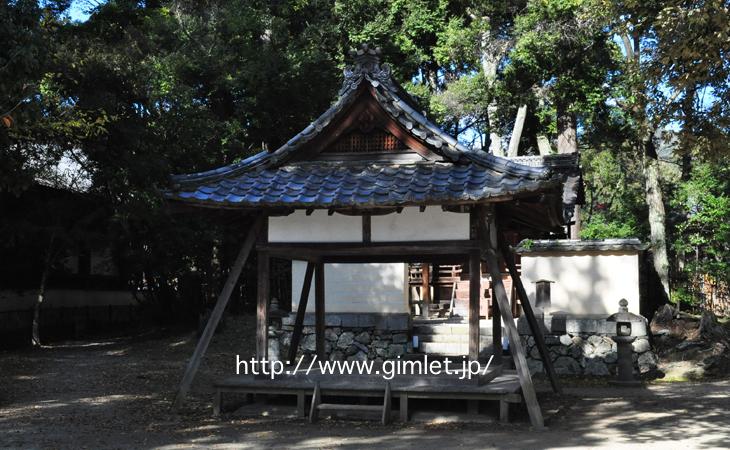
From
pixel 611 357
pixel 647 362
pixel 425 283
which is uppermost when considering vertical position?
pixel 425 283

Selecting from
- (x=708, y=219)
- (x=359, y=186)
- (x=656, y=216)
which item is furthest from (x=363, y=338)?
(x=656, y=216)

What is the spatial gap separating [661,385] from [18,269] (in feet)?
54.4

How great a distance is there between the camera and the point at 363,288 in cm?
1794

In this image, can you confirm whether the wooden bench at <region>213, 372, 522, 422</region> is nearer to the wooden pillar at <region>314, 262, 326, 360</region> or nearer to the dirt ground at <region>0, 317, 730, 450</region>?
the dirt ground at <region>0, 317, 730, 450</region>


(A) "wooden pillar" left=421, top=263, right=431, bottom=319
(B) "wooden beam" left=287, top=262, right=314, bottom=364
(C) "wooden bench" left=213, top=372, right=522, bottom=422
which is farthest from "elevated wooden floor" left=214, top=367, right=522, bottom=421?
(A) "wooden pillar" left=421, top=263, right=431, bottom=319

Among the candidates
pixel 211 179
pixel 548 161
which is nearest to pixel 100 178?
pixel 211 179

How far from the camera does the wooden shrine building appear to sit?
9328mm

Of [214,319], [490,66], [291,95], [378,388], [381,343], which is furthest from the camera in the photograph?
[490,66]

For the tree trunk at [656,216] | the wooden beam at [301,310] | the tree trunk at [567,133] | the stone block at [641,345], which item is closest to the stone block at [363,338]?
the wooden beam at [301,310]

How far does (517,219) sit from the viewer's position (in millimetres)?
11680

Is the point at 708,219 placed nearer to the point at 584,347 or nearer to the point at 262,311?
the point at 584,347

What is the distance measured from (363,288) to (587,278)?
5766 millimetres

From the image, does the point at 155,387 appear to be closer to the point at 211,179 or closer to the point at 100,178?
the point at 211,179

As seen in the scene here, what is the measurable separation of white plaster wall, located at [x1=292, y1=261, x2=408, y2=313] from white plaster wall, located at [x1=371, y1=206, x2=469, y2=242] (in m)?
7.59
